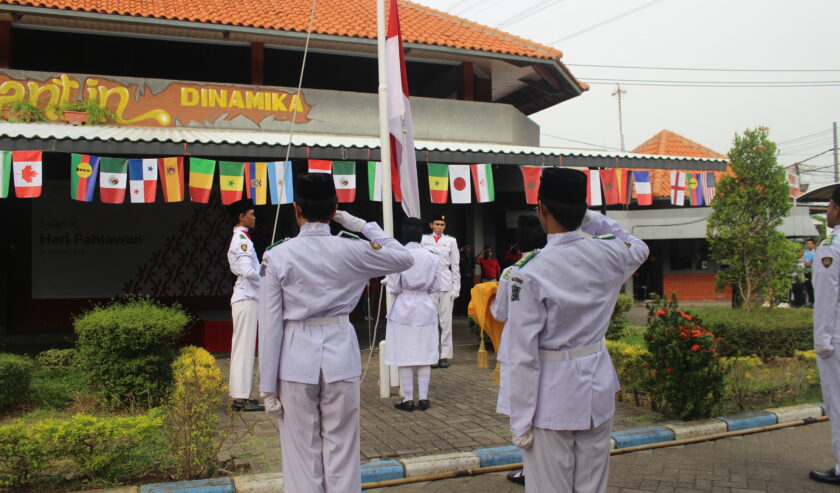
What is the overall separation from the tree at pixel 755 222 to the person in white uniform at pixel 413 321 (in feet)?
18.1

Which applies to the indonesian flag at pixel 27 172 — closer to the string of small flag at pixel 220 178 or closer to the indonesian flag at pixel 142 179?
the string of small flag at pixel 220 178

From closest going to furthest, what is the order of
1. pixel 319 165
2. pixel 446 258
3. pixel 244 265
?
pixel 244 265 → pixel 446 258 → pixel 319 165

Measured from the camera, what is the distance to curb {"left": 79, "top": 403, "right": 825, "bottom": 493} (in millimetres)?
4539

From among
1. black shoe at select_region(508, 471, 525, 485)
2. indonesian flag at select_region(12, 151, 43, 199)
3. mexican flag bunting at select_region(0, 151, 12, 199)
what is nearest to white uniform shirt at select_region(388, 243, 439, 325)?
black shoe at select_region(508, 471, 525, 485)

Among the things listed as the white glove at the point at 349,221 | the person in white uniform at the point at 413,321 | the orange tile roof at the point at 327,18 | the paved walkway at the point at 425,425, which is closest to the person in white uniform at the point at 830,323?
the paved walkway at the point at 425,425

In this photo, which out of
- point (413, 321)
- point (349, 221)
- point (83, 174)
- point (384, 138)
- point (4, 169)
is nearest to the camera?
point (349, 221)

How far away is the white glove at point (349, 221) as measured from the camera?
3949 mm

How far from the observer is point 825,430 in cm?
633

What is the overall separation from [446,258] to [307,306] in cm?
617

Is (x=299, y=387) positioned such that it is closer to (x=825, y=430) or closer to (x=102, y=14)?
(x=825, y=430)

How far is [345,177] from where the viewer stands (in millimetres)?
10242

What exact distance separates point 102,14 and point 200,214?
13.2ft

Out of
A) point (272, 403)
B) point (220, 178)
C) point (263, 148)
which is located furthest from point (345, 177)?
point (272, 403)

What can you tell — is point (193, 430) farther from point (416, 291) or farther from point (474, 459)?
point (416, 291)
